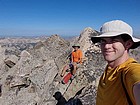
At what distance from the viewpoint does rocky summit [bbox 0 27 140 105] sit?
11781mm

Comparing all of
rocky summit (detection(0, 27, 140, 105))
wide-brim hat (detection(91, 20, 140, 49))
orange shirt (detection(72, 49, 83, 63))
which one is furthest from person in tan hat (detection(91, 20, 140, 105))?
orange shirt (detection(72, 49, 83, 63))

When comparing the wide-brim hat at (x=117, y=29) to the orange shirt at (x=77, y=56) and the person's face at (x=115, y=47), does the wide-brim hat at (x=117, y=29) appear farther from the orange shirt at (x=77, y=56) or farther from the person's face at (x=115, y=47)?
the orange shirt at (x=77, y=56)

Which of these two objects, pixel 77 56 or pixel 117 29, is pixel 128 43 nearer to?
pixel 117 29

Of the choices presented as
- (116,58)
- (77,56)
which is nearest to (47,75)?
(77,56)

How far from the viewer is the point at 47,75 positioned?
14.6m

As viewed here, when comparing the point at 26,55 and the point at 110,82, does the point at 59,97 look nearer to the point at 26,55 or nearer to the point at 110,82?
the point at 26,55

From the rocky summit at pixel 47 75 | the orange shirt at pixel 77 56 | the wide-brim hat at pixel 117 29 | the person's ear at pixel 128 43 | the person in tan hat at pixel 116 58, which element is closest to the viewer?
the person in tan hat at pixel 116 58

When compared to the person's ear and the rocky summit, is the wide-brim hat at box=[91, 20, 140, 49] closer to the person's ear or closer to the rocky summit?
the person's ear

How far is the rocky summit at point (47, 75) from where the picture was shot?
464 inches

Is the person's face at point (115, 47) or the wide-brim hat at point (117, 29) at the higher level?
the wide-brim hat at point (117, 29)

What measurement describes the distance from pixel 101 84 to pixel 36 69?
41.0 ft

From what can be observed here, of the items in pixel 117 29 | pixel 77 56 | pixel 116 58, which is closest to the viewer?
pixel 117 29

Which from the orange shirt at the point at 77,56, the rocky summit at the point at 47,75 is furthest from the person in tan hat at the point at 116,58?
the orange shirt at the point at 77,56

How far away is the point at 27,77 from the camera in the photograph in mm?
14914
